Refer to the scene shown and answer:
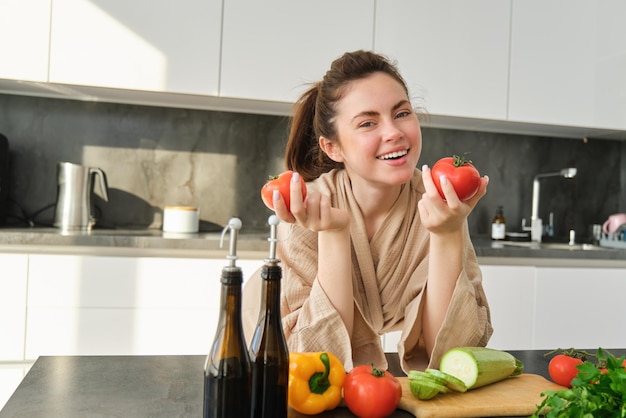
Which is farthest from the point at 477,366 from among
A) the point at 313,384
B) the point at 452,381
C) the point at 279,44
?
the point at 279,44

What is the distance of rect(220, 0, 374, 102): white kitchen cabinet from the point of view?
101 inches

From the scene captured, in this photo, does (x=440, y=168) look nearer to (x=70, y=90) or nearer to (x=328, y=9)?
(x=328, y=9)

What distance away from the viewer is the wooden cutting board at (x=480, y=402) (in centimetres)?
90

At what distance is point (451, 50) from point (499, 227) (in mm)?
879

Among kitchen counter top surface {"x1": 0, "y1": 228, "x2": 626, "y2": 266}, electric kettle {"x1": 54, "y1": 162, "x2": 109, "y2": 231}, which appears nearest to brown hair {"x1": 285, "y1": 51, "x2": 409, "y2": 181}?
kitchen counter top surface {"x1": 0, "y1": 228, "x2": 626, "y2": 266}

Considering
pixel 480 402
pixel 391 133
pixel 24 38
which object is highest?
pixel 24 38

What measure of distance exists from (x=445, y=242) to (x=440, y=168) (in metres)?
0.16

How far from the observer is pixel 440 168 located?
3.89ft

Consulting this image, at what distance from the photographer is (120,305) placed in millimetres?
2254

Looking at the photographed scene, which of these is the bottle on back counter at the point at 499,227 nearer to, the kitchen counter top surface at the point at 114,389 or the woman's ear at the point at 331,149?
the woman's ear at the point at 331,149

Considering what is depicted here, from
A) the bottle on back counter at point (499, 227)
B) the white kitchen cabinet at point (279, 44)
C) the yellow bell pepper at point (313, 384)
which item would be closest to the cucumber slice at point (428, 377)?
the yellow bell pepper at point (313, 384)

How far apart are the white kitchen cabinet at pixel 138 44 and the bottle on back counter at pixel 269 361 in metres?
1.90

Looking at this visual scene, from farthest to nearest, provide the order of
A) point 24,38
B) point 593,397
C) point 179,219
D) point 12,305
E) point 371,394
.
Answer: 1. point 179,219
2. point 24,38
3. point 12,305
4. point 371,394
5. point 593,397

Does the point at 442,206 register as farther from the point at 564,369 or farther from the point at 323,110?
the point at 323,110
